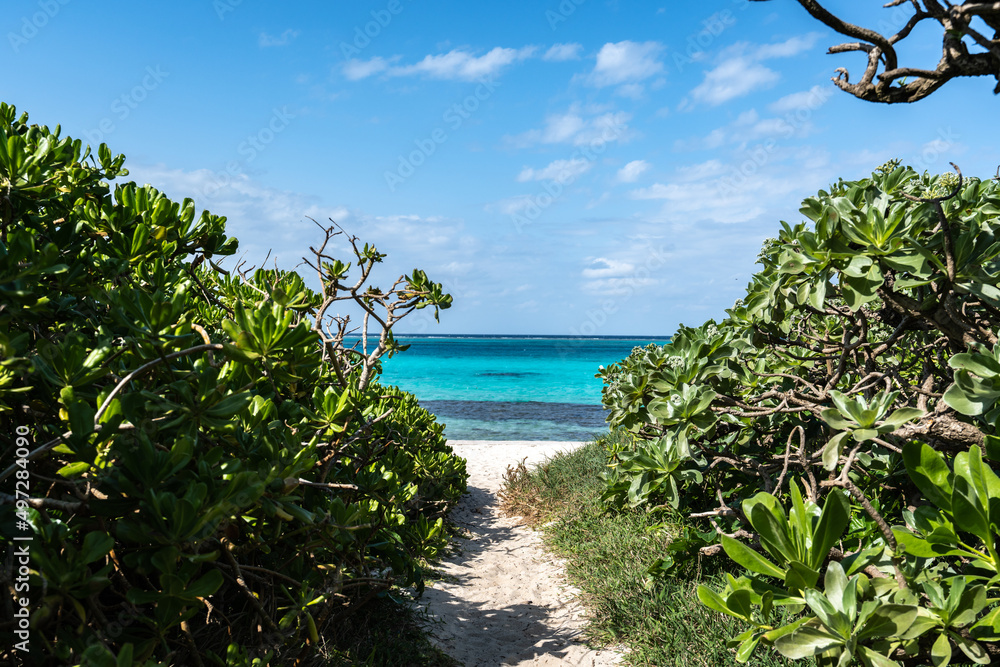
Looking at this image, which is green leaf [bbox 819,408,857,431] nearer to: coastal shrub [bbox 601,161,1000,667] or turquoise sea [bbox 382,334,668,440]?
coastal shrub [bbox 601,161,1000,667]

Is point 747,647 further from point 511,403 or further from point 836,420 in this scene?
point 511,403

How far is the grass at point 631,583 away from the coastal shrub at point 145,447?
1696mm

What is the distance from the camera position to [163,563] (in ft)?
4.49

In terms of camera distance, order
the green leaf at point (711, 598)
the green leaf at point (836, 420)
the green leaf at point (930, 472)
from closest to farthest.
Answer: the green leaf at point (930, 472)
the green leaf at point (711, 598)
the green leaf at point (836, 420)

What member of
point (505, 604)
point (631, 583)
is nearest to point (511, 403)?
point (505, 604)

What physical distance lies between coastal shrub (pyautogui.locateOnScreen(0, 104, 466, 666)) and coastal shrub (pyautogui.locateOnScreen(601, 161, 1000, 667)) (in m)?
1.45

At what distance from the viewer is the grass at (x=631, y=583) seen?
296cm

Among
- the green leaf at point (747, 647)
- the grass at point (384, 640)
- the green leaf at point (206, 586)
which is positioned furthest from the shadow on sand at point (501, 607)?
the green leaf at point (206, 586)

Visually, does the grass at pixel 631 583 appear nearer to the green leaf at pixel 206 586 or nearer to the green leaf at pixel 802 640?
the green leaf at pixel 802 640

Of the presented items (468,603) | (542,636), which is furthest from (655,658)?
(468,603)

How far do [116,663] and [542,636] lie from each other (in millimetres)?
2991

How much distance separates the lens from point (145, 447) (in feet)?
4.47

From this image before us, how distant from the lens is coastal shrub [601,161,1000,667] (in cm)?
138

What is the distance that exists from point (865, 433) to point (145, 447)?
2.25 meters
